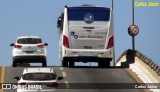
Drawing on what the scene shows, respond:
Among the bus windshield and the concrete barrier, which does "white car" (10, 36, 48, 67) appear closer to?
the bus windshield

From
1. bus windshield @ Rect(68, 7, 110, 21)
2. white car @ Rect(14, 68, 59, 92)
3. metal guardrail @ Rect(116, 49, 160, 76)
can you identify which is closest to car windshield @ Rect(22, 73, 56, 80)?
white car @ Rect(14, 68, 59, 92)

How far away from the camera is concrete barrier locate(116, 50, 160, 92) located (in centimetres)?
2871

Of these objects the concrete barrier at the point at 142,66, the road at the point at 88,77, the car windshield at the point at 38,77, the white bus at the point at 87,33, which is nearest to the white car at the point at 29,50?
the road at the point at 88,77

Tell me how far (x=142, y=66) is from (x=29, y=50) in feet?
22.4

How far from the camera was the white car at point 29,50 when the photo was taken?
117ft

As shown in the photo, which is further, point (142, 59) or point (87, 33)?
point (87, 33)

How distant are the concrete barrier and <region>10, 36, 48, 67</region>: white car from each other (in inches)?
199

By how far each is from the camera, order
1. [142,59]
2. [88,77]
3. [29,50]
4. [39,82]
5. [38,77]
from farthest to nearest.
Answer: [29,50] → [142,59] → [88,77] → [38,77] → [39,82]

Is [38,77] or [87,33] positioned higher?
[87,33]

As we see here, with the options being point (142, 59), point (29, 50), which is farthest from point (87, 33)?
point (29, 50)

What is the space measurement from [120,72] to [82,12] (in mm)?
4037

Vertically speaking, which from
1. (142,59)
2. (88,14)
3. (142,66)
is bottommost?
(142,66)

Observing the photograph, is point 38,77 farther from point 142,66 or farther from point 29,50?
point 29,50

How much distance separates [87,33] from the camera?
34719 millimetres
